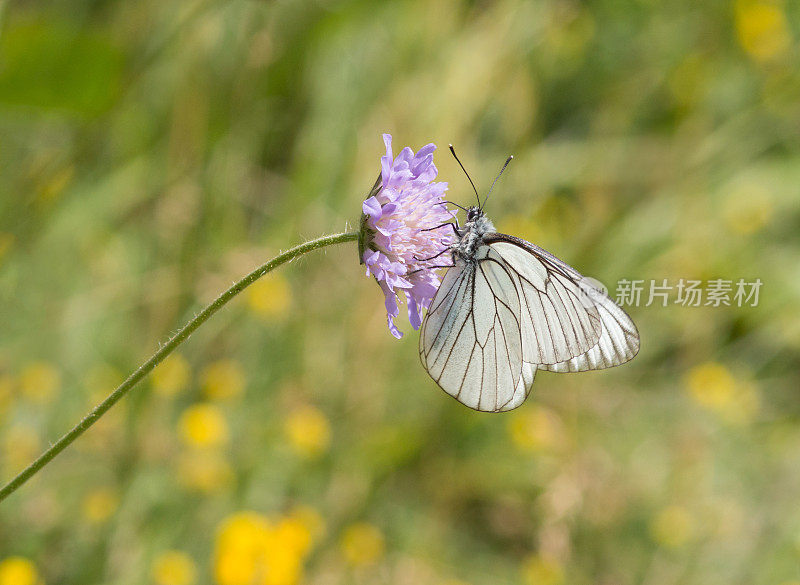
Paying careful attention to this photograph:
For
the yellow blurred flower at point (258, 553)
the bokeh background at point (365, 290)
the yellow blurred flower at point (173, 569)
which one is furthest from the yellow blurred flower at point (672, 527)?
the yellow blurred flower at point (173, 569)

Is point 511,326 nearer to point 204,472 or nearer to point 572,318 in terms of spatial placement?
point 572,318

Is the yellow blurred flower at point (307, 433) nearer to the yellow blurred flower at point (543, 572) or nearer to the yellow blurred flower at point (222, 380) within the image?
the yellow blurred flower at point (222, 380)

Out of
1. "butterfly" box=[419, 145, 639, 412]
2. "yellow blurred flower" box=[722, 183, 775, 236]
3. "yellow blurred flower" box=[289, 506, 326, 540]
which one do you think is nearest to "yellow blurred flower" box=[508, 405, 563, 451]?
"yellow blurred flower" box=[289, 506, 326, 540]

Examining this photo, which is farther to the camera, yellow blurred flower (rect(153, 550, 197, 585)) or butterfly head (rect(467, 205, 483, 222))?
yellow blurred flower (rect(153, 550, 197, 585))

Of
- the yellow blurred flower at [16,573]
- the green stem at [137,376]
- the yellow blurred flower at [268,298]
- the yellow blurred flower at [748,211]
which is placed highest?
the yellow blurred flower at [748,211]

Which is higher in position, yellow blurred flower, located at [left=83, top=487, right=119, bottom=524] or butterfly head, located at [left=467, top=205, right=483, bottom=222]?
butterfly head, located at [left=467, top=205, right=483, bottom=222]

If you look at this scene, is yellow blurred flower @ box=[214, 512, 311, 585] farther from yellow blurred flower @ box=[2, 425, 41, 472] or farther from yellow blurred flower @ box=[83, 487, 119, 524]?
yellow blurred flower @ box=[2, 425, 41, 472]

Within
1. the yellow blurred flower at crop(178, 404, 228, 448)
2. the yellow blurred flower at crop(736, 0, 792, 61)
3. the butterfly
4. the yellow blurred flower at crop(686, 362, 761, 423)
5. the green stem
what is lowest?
the green stem

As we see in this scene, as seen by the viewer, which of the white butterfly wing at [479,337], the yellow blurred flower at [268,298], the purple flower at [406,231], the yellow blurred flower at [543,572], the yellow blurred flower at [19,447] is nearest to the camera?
the purple flower at [406,231]
